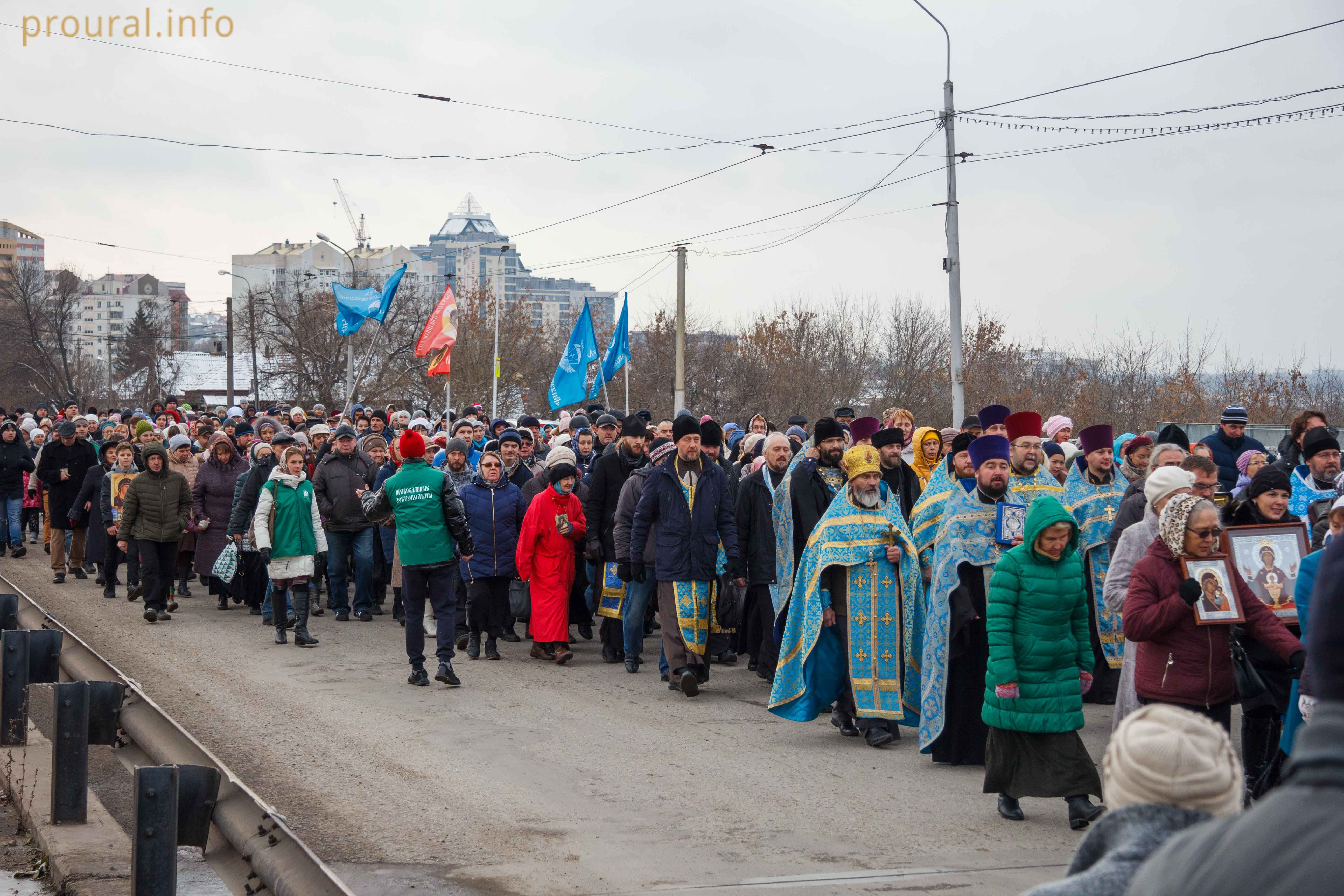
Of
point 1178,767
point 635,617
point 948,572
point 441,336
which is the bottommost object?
point 635,617

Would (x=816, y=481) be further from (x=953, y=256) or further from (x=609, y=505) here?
(x=953, y=256)

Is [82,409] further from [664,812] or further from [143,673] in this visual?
[664,812]

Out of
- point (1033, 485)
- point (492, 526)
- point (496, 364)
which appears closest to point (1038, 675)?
point (1033, 485)

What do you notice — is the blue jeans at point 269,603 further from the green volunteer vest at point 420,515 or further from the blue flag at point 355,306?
the blue flag at point 355,306

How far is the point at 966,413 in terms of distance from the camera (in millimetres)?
34062

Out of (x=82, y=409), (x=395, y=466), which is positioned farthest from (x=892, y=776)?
(x=82, y=409)

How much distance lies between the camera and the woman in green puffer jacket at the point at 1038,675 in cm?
655

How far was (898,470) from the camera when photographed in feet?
32.8

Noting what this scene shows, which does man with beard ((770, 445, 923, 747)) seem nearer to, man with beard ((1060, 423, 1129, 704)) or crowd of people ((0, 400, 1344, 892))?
crowd of people ((0, 400, 1344, 892))

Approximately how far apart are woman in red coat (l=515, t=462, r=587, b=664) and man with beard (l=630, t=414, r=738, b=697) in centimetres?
120

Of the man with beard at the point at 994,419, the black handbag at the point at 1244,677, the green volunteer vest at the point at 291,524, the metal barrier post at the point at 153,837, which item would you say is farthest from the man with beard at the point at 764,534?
the metal barrier post at the point at 153,837

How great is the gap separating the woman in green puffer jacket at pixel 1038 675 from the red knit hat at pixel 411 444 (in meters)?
5.36

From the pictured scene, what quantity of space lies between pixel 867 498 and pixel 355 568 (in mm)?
7596

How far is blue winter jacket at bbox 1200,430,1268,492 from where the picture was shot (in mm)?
12188
